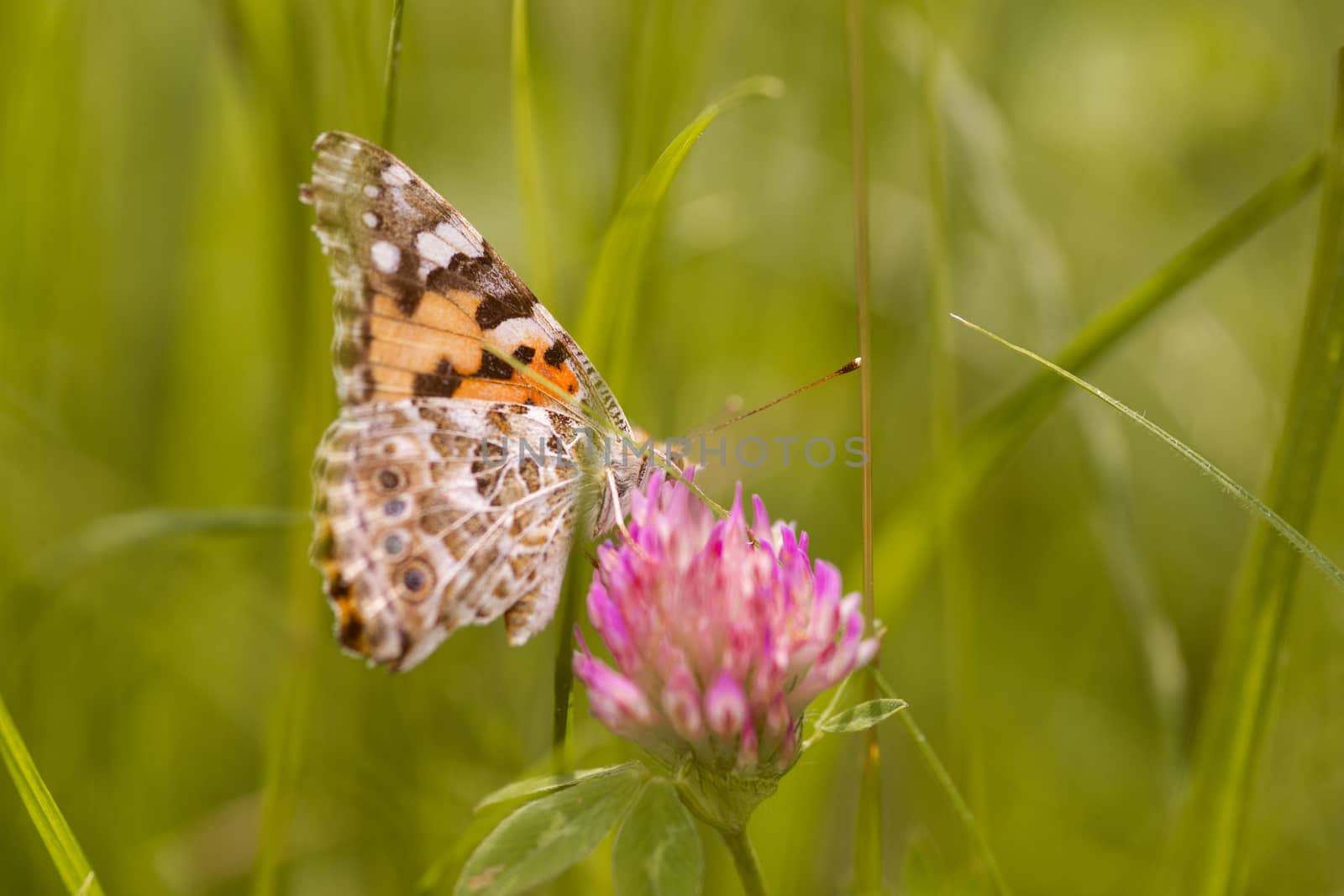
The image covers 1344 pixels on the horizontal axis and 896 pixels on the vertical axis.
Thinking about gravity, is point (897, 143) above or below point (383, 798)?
above

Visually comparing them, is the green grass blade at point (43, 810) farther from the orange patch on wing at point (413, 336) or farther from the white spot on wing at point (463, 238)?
the white spot on wing at point (463, 238)

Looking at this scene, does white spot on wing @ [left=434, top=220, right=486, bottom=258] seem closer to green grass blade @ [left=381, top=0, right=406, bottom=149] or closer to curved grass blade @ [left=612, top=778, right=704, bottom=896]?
green grass blade @ [left=381, top=0, right=406, bottom=149]

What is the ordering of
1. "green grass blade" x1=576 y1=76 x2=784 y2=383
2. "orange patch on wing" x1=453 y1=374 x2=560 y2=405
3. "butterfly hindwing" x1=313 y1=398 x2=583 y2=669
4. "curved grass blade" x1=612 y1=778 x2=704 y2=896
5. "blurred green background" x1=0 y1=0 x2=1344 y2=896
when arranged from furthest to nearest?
"blurred green background" x1=0 y1=0 x2=1344 y2=896 → "orange patch on wing" x1=453 y1=374 x2=560 y2=405 → "butterfly hindwing" x1=313 y1=398 x2=583 y2=669 → "green grass blade" x1=576 y1=76 x2=784 y2=383 → "curved grass blade" x1=612 y1=778 x2=704 y2=896

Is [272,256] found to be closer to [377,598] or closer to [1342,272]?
[377,598]

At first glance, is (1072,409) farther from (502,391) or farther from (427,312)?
(427,312)

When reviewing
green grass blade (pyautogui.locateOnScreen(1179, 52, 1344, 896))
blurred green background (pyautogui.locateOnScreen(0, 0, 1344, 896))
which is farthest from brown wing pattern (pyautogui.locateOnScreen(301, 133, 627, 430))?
green grass blade (pyautogui.locateOnScreen(1179, 52, 1344, 896))

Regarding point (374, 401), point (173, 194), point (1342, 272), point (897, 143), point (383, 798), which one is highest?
point (897, 143)

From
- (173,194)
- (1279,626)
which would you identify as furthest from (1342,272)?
(173,194)

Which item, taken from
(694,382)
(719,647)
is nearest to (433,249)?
(719,647)
